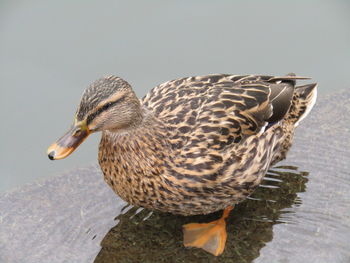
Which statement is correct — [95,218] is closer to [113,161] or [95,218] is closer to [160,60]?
[113,161]

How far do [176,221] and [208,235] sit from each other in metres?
0.29

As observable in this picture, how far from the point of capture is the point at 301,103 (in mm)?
5012

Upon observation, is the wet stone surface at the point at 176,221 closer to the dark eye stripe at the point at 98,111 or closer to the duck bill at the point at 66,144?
the duck bill at the point at 66,144

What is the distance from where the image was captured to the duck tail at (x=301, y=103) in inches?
195

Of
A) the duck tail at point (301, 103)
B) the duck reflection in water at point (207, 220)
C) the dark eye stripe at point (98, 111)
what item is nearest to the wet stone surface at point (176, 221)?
the duck reflection in water at point (207, 220)

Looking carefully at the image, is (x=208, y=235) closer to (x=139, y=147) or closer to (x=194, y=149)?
(x=194, y=149)

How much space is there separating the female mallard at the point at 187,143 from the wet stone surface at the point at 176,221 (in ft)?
0.71

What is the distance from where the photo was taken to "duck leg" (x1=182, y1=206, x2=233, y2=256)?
4.44 metres

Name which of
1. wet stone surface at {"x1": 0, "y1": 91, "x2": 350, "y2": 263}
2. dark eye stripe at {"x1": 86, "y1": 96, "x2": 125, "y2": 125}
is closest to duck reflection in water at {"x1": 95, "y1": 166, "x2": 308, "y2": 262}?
wet stone surface at {"x1": 0, "y1": 91, "x2": 350, "y2": 263}

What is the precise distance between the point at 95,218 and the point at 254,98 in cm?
140

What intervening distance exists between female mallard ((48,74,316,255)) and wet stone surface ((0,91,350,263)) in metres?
0.22

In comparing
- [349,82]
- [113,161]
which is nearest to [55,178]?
[113,161]

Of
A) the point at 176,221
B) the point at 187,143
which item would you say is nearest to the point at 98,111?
the point at 187,143

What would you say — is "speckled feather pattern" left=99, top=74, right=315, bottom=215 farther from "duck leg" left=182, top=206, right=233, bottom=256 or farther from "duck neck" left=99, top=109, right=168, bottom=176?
"duck leg" left=182, top=206, right=233, bottom=256
